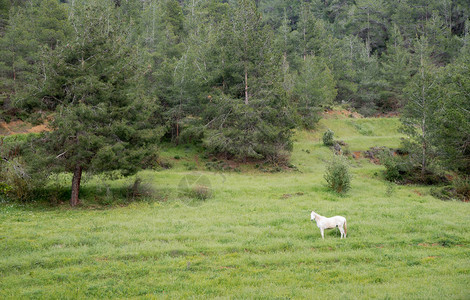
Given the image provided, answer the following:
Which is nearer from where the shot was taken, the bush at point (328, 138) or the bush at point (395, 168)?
the bush at point (395, 168)

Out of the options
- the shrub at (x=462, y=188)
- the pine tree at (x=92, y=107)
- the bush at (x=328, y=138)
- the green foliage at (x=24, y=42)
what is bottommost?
the shrub at (x=462, y=188)

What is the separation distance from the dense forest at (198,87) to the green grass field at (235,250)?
9.44 feet

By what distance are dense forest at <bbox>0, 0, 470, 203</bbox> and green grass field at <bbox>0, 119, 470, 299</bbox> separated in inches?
113

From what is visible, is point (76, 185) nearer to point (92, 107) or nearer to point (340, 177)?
point (92, 107)

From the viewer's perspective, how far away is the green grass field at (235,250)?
319 inches

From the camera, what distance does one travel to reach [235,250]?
36.2 feet

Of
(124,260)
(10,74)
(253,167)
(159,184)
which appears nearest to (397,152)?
(253,167)

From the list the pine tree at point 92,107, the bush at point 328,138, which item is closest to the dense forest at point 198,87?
the pine tree at point 92,107

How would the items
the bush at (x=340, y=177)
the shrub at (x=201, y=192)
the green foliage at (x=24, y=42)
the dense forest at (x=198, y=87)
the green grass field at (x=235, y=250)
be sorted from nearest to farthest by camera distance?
the green grass field at (x=235, y=250), the dense forest at (x=198, y=87), the shrub at (x=201, y=192), the bush at (x=340, y=177), the green foliage at (x=24, y=42)

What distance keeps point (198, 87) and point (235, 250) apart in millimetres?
26872

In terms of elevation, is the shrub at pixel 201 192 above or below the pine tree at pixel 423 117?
below

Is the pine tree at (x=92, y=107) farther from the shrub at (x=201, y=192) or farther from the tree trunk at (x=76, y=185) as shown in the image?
the shrub at (x=201, y=192)

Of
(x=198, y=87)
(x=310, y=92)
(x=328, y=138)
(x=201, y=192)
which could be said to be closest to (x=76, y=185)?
(x=201, y=192)

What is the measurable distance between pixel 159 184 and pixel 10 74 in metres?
29.6
